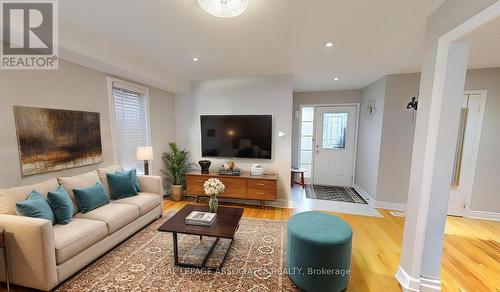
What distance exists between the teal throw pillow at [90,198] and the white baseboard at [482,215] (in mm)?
5541

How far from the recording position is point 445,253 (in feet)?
7.48

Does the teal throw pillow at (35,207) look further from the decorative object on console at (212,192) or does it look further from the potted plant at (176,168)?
the potted plant at (176,168)

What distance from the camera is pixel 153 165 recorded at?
3811 millimetres

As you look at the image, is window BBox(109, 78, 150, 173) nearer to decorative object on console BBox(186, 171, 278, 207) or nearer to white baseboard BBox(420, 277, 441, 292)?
decorative object on console BBox(186, 171, 278, 207)

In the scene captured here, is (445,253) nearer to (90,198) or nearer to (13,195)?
(90,198)

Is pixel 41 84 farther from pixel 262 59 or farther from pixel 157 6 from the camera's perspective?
pixel 262 59

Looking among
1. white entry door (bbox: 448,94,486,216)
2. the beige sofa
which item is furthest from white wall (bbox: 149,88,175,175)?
white entry door (bbox: 448,94,486,216)

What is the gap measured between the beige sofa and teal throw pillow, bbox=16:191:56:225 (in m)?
0.08

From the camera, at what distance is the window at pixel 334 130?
484 centimetres

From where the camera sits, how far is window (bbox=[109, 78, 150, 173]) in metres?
3.07

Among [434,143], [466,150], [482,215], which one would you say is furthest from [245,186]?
[482,215]

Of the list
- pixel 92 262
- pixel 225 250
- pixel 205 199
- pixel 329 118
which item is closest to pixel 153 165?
pixel 205 199

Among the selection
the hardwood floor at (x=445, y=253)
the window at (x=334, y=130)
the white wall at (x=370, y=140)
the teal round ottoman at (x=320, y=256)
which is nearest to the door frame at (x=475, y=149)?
the hardwood floor at (x=445, y=253)

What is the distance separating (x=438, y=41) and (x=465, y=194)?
315 cm
